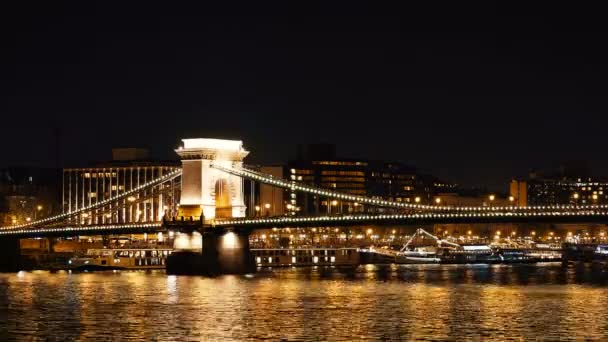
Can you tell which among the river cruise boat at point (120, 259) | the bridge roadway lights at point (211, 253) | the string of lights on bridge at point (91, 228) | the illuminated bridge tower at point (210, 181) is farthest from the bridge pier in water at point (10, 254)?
the bridge roadway lights at point (211, 253)

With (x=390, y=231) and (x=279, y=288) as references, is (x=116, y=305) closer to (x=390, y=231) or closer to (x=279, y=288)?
(x=279, y=288)

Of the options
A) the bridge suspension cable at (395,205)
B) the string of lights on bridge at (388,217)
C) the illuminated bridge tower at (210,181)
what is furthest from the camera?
the illuminated bridge tower at (210,181)

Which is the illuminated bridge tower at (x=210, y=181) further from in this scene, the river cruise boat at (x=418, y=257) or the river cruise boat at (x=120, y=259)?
the river cruise boat at (x=418, y=257)

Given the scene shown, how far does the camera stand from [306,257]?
427 feet

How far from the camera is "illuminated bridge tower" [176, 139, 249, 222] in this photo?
100750 mm

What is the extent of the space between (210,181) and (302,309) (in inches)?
1590

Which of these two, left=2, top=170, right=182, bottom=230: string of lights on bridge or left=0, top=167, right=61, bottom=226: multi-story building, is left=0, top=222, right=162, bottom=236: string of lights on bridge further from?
left=0, top=167, right=61, bottom=226: multi-story building

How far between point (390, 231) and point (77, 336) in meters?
136

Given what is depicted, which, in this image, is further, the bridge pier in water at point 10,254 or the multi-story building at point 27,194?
the multi-story building at point 27,194

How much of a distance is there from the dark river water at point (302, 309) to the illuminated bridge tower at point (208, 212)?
20.8 feet

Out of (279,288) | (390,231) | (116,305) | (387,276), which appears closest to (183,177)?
(387,276)

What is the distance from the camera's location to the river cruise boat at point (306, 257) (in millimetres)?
125688

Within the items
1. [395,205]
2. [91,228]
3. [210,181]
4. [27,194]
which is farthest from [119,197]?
[27,194]

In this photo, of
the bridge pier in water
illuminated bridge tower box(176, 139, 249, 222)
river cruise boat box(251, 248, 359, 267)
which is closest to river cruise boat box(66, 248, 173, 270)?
the bridge pier in water
